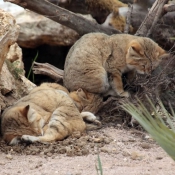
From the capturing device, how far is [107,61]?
8156mm

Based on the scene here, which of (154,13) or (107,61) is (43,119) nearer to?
(107,61)

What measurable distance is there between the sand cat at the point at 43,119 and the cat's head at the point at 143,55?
1.33 metres

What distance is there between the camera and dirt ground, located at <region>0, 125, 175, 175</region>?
5070 mm

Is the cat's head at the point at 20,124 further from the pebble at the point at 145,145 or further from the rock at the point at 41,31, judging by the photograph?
Result: the rock at the point at 41,31

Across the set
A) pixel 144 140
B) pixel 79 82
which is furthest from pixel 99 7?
pixel 144 140

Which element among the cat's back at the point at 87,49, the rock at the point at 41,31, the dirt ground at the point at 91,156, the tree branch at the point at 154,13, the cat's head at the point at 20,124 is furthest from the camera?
the rock at the point at 41,31

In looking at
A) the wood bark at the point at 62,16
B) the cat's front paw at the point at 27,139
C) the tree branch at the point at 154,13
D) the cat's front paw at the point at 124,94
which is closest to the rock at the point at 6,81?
the wood bark at the point at 62,16

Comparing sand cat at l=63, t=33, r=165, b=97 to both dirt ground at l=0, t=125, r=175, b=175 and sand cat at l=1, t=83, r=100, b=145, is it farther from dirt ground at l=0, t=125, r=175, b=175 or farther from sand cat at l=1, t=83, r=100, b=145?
dirt ground at l=0, t=125, r=175, b=175

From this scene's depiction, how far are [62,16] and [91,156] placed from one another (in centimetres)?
372

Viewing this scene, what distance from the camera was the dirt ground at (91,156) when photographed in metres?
5.07

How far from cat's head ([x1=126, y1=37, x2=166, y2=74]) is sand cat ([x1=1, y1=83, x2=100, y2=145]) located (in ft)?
4.36

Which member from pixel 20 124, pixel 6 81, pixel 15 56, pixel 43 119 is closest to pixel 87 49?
pixel 15 56

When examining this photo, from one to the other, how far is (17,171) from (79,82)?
3.11 meters

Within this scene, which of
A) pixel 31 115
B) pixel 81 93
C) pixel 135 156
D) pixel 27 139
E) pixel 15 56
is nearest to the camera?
pixel 135 156
